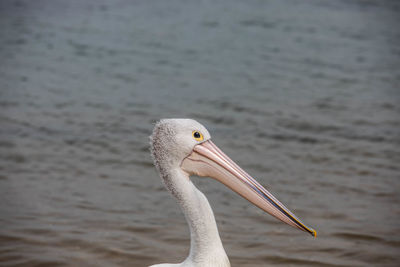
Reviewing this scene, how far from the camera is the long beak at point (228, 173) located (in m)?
3.26

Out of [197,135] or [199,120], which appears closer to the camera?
[197,135]

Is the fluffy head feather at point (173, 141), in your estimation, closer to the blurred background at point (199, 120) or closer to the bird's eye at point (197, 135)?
the bird's eye at point (197, 135)

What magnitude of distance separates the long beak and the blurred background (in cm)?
172

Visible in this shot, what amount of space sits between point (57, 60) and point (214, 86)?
11.7 ft

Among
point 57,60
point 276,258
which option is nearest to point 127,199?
point 276,258

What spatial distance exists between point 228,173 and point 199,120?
5274 millimetres

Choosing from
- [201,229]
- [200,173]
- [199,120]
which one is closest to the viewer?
[201,229]

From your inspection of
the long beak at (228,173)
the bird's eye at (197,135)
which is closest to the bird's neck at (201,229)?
the long beak at (228,173)

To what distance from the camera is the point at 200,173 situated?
3.37 m

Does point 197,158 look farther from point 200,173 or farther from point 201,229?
point 201,229

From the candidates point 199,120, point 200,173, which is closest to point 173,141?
point 200,173

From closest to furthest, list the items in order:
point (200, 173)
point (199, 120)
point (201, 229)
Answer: point (201, 229) < point (200, 173) < point (199, 120)

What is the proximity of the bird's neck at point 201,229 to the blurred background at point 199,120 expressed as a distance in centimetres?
164

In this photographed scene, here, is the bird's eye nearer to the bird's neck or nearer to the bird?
the bird
